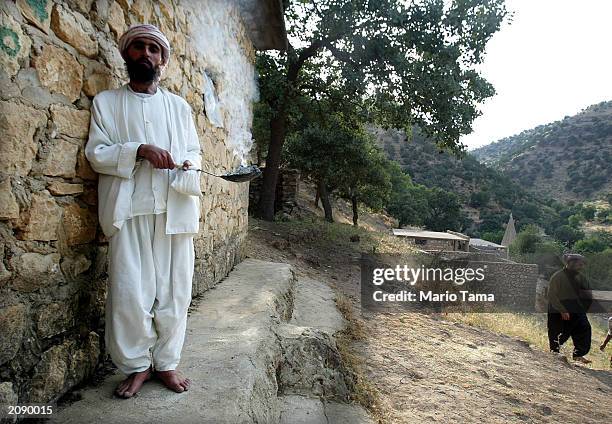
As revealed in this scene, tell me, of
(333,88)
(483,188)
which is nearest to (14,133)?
(333,88)

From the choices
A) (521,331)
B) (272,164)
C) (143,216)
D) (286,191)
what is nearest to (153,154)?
(143,216)

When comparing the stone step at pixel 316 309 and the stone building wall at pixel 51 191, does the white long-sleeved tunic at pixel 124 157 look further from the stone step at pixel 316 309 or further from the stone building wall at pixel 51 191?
the stone step at pixel 316 309

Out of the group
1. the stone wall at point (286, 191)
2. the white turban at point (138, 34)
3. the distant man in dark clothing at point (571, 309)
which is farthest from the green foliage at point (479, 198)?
the white turban at point (138, 34)

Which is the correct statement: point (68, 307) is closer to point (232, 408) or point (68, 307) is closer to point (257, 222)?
point (232, 408)

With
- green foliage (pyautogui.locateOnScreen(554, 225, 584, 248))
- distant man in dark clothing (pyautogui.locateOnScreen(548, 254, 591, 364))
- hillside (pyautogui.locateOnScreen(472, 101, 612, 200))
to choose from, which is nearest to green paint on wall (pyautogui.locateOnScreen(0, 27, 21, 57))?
distant man in dark clothing (pyautogui.locateOnScreen(548, 254, 591, 364))

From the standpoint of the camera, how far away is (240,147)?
502 centimetres

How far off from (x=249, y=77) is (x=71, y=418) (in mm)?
4786

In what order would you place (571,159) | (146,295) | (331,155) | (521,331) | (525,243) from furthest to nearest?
(571,159) < (525,243) < (331,155) < (521,331) < (146,295)

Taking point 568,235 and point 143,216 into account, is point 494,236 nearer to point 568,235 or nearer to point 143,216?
point 568,235

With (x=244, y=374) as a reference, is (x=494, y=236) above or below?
below

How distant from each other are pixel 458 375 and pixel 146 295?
149 inches

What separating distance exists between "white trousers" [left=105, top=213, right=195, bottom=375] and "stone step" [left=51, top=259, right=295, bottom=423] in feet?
0.51

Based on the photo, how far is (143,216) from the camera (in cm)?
181

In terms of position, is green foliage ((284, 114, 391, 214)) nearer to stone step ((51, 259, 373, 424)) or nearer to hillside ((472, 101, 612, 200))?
stone step ((51, 259, 373, 424))
